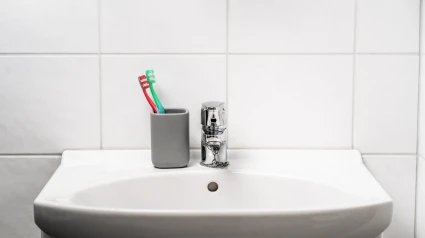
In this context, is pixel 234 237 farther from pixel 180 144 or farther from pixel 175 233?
pixel 180 144

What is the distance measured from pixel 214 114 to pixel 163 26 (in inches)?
9.3

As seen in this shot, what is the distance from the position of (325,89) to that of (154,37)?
1.25 feet

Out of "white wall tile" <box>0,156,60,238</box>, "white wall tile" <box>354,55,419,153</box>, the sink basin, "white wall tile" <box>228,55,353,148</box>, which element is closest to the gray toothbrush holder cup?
the sink basin

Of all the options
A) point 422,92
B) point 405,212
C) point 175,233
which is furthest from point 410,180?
point 175,233

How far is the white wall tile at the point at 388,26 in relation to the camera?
1.16m

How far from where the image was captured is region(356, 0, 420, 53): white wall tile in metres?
1.16

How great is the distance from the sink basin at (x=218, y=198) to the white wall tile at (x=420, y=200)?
5.5 inches

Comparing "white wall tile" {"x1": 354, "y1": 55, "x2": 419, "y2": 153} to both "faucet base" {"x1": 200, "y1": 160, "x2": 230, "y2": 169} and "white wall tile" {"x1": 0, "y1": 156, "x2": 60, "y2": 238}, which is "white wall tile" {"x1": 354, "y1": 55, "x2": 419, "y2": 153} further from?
"white wall tile" {"x1": 0, "y1": 156, "x2": 60, "y2": 238}

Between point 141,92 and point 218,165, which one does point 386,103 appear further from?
point 141,92

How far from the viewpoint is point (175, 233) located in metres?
0.82

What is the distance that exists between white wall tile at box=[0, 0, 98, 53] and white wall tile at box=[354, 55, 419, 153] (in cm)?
58

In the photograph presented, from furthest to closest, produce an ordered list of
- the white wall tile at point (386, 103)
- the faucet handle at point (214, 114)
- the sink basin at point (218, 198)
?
1. the white wall tile at point (386, 103)
2. the faucet handle at point (214, 114)
3. the sink basin at point (218, 198)

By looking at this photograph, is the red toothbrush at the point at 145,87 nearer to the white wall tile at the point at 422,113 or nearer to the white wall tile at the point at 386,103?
the white wall tile at the point at 386,103

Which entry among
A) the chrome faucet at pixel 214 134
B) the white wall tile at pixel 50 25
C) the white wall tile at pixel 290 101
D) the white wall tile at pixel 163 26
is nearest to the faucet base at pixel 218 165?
the chrome faucet at pixel 214 134
